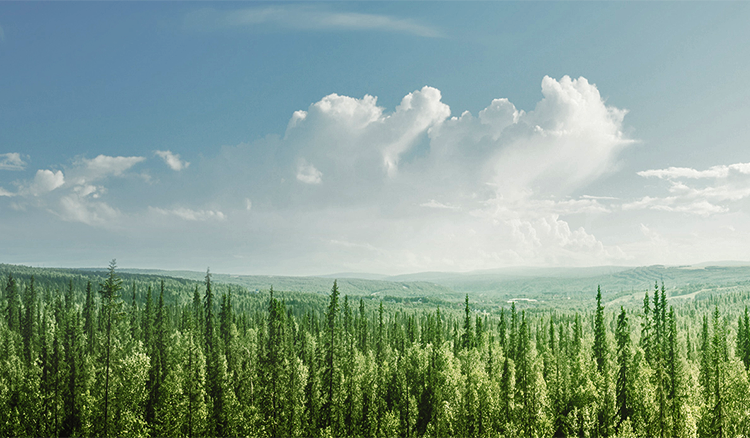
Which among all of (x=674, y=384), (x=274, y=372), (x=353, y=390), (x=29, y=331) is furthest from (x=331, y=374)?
(x=29, y=331)

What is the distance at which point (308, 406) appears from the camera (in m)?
63.1

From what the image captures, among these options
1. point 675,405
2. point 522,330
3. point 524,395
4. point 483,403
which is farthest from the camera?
point 522,330

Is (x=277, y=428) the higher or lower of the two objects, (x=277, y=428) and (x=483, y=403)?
the lower

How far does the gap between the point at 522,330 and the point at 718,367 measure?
86.2ft

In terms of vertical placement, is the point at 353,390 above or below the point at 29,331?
below

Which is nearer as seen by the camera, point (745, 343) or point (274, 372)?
point (274, 372)

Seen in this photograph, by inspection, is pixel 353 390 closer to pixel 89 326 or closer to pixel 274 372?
pixel 274 372

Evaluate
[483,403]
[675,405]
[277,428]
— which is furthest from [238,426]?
[675,405]

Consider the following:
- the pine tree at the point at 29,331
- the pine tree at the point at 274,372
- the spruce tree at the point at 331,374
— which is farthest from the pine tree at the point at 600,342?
the pine tree at the point at 29,331

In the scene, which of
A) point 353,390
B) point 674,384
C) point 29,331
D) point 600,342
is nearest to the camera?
point 674,384

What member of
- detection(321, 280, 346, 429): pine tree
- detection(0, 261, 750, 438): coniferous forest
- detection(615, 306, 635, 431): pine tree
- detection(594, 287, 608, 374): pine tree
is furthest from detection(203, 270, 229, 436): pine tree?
detection(594, 287, 608, 374): pine tree

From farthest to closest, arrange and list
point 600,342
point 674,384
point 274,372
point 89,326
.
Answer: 1. point 89,326
2. point 600,342
3. point 274,372
4. point 674,384

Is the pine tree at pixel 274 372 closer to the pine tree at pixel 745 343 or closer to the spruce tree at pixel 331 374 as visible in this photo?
the spruce tree at pixel 331 374

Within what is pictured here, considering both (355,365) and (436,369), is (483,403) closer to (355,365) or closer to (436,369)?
(436,369)
